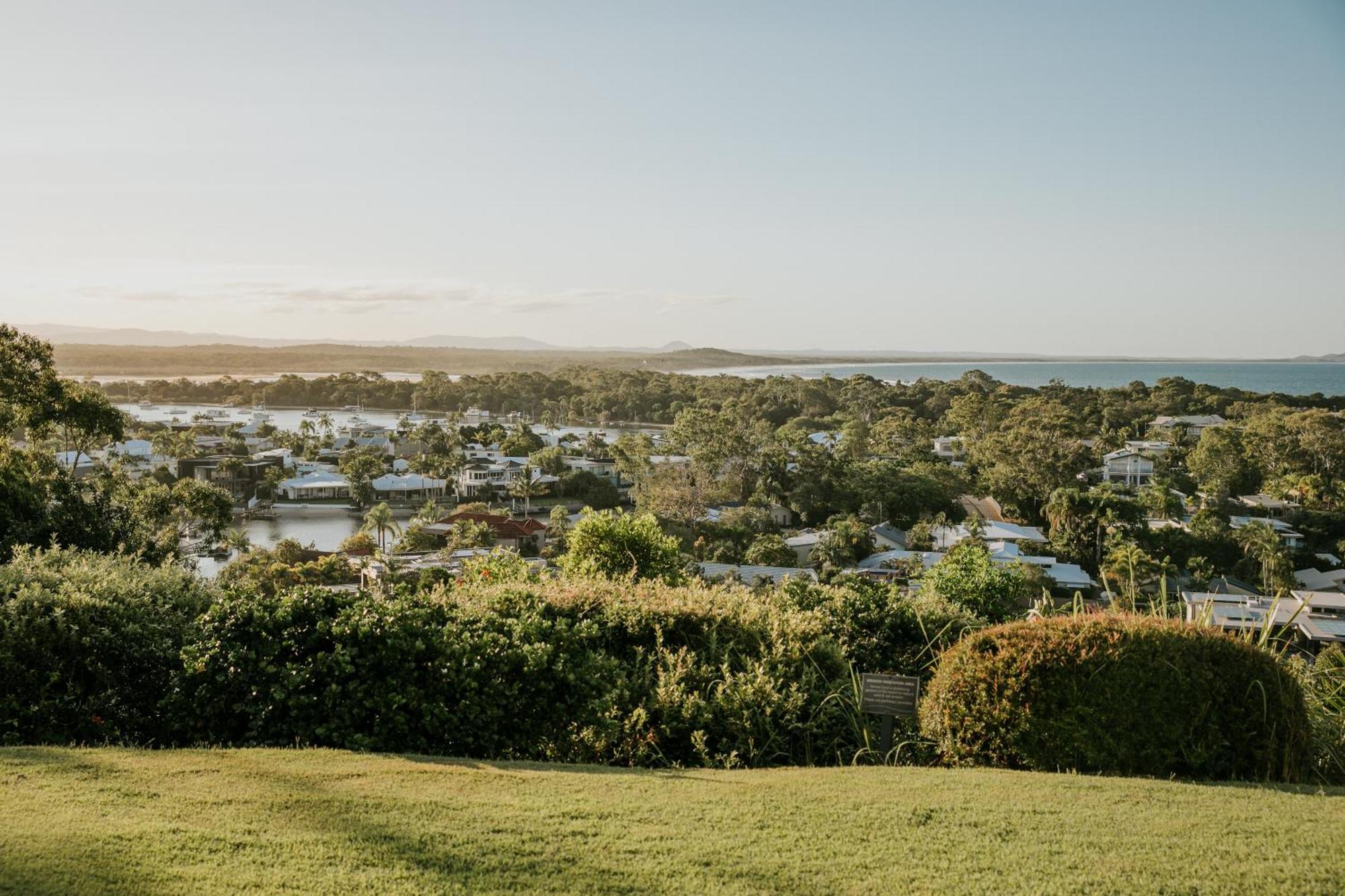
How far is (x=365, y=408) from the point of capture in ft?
316

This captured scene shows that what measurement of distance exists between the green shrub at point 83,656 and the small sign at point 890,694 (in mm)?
3377

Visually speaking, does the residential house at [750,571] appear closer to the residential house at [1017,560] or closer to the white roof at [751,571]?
the white roof at [751,571]

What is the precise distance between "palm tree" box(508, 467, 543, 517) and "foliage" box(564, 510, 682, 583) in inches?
1319

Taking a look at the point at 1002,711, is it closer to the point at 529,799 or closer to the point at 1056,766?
the point at 1056,766

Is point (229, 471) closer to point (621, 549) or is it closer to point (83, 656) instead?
point (621, 549)

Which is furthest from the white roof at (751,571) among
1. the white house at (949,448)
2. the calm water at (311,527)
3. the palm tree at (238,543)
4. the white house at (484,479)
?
the white house at (949,448)

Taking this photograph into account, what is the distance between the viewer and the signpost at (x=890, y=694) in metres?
4.58

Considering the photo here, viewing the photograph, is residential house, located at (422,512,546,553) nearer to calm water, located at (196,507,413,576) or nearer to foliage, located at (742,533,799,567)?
calm water, located at (196,507,413,576)

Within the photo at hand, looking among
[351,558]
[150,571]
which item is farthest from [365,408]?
[150,571]

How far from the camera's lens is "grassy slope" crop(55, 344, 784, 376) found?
88.8 metres

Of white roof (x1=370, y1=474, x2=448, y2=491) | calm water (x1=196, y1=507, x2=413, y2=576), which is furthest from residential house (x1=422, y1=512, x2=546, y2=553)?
white roof (x1=370, y1=474, x2=448, y2=491)

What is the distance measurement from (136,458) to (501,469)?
55.4ft

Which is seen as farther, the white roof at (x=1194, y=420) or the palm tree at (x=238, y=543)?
the white roof at (x=1194, y=420)

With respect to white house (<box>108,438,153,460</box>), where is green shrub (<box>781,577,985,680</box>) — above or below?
above
